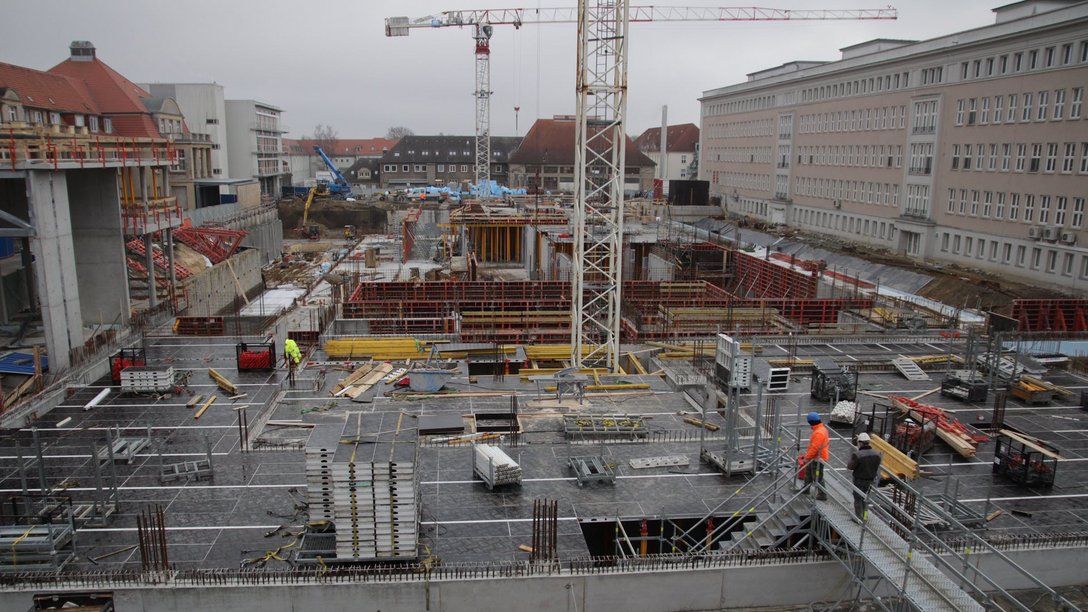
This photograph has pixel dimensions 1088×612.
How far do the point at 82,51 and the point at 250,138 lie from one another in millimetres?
27125

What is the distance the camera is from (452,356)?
20.9 m

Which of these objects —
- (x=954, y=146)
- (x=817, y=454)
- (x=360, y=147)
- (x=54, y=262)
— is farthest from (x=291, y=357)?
(x=360, y=147)

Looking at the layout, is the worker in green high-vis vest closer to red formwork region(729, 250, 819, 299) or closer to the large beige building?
red formwork region(729, 250, 819, 299)

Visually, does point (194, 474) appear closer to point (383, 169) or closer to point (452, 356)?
point (452, 356)

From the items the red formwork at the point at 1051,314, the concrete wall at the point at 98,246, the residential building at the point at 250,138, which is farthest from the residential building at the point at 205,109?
the red formwork at the point at 1051,314

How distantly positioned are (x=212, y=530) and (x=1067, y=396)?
20047 mm

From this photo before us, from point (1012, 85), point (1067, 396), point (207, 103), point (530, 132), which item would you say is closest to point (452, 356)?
point (1067, 396)

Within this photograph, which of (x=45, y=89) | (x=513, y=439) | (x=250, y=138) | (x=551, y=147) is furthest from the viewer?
(x=551, y=147)

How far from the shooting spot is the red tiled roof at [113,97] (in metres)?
34.5

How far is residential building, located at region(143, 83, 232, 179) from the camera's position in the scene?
192ft

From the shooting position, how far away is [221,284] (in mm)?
33094

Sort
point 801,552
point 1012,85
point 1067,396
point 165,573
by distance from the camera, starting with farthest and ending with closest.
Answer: point 1012,85, point 1067,396, point 801,552, point 165,573

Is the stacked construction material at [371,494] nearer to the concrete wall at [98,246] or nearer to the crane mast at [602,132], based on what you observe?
the crane mast at [602,132]

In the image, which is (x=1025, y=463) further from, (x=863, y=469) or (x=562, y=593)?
(x=562, y=593)
